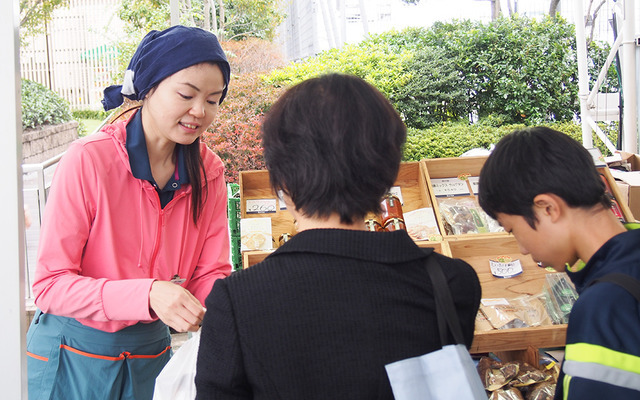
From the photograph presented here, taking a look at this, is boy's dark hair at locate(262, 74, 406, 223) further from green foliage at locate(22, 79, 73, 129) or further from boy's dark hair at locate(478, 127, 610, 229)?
green foliage at locate(22, 79, 73, 129)

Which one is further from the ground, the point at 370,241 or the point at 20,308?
the point at 370,241

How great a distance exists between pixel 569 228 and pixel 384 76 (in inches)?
333

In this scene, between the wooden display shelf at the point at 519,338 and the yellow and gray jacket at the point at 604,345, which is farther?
the wooden display shelf at the point at 519,338

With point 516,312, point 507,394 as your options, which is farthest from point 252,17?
point 507,394

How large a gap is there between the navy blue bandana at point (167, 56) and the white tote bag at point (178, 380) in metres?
0.76

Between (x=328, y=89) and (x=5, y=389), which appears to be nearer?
(x=328, y=89)

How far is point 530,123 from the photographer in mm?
9898

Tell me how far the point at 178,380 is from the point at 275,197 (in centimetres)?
183

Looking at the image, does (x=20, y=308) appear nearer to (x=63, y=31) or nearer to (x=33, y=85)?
(x=33, y=85)

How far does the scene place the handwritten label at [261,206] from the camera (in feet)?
10.0

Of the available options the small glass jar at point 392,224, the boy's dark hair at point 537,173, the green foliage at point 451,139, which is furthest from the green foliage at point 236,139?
the boy's dark hair at point 537,173

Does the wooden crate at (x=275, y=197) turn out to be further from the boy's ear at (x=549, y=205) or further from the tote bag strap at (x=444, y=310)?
the tote bag strap at (x=444, y=310)

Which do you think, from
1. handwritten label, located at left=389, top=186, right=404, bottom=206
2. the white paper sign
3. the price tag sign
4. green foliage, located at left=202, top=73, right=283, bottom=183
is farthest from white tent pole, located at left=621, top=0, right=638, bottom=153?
green foliage, located at left=202, top=73, right=283, bottom=183

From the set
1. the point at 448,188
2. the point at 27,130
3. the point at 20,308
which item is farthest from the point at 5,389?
the point at 27,130
